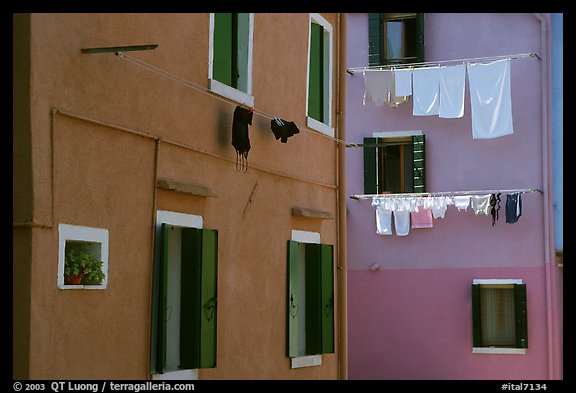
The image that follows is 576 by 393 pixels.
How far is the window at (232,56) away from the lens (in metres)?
11.8

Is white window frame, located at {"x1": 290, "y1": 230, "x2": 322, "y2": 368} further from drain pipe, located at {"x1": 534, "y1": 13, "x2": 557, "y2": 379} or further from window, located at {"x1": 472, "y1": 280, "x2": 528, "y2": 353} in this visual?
drain pipe, located at {"x1": 534, "y1": 13, "x2": 557, "y2": 379}

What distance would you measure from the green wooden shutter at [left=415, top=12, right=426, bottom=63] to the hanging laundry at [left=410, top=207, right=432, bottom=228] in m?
3.10

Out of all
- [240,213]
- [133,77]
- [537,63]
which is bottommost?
[240,213]

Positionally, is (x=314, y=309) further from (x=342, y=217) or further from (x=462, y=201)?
(x=462, y=201)

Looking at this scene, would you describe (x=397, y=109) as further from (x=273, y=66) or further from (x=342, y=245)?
(x=273, y=66)

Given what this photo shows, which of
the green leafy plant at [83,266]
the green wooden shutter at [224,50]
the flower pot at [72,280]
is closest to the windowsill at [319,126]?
the green wooden shutter at [224,50]

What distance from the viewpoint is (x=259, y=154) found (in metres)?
12.8

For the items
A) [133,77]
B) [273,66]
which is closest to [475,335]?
[273,66]

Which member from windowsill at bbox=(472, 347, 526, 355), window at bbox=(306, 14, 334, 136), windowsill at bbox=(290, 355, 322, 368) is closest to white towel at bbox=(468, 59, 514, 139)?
windowsill at bbox=(472, 347, 526, 355)

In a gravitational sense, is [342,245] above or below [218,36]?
below

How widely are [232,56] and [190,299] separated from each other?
300 cm

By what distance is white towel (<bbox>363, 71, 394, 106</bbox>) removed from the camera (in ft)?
71.7

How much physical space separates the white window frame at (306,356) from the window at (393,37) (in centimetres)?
911

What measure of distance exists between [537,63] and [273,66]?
32.0 feet
